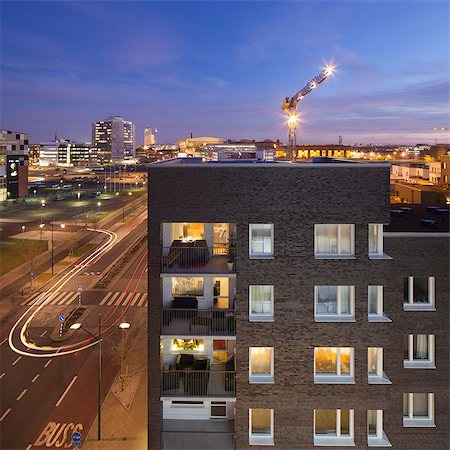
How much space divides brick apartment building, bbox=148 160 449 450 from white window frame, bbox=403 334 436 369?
0.04 metres

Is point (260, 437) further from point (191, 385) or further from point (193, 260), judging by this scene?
point (193, 260)

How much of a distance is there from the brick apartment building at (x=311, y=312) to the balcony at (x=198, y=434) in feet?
0.40

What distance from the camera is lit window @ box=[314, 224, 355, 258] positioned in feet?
54.4

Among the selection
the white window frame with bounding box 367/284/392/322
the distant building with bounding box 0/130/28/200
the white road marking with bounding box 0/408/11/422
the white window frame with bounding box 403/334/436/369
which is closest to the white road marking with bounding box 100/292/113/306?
the white road marking with bounding box 0/408/11/422

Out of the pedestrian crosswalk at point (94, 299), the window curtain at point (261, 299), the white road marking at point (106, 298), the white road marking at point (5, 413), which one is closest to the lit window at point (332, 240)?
the window curtain at point (261, 299)

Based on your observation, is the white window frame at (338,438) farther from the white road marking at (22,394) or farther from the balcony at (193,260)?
the white road marking at (22,394)

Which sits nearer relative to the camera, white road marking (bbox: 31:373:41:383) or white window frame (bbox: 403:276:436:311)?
white window frame (bbox: 403:276:436:311)

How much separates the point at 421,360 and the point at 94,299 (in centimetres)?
3764

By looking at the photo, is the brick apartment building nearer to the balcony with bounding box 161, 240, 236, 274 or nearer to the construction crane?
the balcony with bounding box 161, 240, 236, 274

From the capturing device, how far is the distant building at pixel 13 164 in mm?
118812

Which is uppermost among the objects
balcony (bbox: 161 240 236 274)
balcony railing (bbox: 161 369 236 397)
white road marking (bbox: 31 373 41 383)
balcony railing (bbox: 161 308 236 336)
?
balcony (bbox: 161 240 236 274)

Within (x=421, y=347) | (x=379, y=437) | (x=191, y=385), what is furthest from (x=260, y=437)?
(x=421, y=347)

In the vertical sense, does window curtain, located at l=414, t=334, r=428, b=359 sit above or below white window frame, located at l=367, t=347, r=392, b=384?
above

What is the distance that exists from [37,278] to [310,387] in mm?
46011
